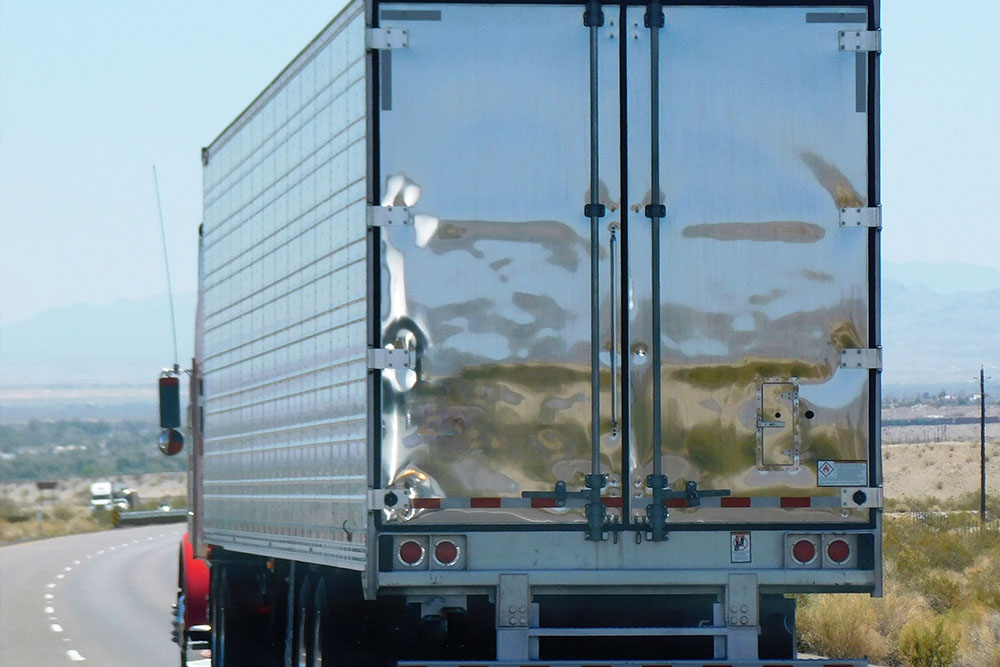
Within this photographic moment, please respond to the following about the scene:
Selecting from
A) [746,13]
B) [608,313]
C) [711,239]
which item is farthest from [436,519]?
[746,13]

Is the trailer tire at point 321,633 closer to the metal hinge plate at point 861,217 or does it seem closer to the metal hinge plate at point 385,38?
the metal hinge plate at point 385,38

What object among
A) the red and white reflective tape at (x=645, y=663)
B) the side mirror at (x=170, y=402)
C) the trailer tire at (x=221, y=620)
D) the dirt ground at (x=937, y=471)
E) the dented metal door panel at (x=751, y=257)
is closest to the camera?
the red and white reflective tape at (x=645, y=663)

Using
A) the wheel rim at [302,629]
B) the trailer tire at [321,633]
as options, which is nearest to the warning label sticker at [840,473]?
the trailer tire at [321,633]

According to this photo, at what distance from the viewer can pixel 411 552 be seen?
31.6 feet

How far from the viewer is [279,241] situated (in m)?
12.1

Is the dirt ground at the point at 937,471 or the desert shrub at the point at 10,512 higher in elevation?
the dirt ground at the point at 937,471

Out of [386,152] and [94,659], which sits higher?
[386,152]

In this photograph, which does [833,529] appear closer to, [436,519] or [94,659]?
[436,519]

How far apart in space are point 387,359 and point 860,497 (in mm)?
2461

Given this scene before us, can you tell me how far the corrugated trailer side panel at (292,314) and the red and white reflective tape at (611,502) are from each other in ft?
1.34

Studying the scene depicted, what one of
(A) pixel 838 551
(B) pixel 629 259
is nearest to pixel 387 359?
(B) pixel 629 259

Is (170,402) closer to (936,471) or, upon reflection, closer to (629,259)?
(629,259)

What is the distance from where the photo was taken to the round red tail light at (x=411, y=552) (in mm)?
9633

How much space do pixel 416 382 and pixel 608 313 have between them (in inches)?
39.5
